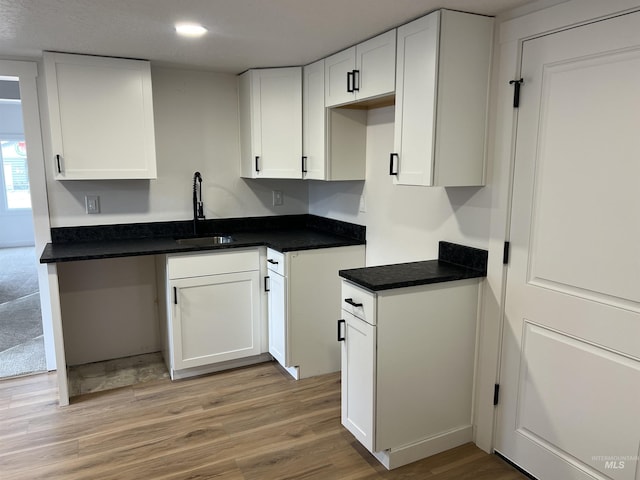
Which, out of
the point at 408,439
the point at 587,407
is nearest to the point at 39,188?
the point at 408,439

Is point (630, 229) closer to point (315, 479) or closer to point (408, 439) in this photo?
point (408, 439)

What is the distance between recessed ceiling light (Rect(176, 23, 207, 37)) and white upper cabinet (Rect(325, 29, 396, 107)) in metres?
0.83

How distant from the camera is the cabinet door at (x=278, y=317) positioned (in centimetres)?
301

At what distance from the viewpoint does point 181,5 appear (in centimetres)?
197

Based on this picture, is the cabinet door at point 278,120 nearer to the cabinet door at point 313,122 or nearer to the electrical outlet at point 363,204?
the cabinet door at point 313,122

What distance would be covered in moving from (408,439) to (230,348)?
144 centimetres

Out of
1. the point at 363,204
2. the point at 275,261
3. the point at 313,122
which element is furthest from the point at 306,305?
the point at 313,122

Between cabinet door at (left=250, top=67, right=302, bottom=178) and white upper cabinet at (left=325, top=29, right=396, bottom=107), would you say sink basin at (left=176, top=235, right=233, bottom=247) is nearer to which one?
cabinet door at (left=250, top=67, right=302, bottom=178)

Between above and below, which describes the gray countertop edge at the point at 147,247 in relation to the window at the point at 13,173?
below

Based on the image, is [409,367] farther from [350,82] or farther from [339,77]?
[339,77]

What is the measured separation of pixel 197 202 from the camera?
3486 millimetres

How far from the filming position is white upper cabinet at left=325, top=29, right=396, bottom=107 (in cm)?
236

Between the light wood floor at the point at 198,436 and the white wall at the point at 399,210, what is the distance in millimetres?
1028
